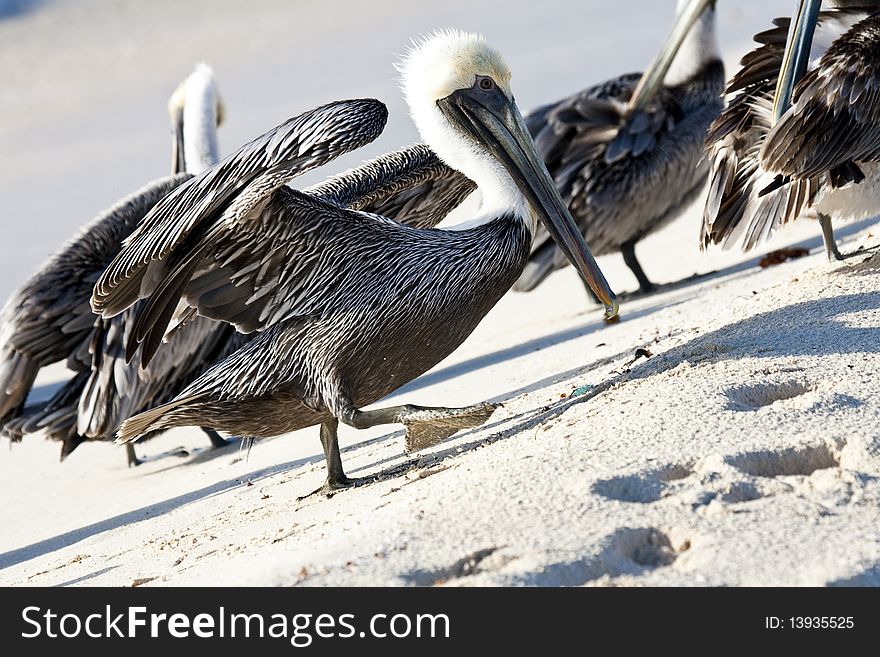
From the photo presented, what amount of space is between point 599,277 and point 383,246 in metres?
0.88

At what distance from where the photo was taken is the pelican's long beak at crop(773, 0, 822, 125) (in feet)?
17.7

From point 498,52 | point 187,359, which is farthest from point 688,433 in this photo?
point 187,359

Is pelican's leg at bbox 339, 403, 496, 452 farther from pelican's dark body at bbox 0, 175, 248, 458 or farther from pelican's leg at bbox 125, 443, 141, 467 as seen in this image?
pelican's leg at bbox 125, 443, 141, 467

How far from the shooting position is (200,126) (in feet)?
30.5

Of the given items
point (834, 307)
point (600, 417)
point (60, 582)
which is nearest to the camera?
point (600, 417)

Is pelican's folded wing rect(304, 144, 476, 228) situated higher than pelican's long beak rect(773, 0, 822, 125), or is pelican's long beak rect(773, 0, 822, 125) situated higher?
pelican's long beak rect(773, 0, 822, 125)

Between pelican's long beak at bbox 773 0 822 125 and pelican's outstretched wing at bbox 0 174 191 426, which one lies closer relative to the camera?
pelican's long beak at bbox 773 0 822 125

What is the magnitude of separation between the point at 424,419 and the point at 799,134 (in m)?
2.26

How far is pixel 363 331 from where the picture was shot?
4.45 meters

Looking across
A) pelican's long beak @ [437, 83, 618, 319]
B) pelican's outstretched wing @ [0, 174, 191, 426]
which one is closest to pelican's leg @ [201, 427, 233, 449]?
pelican's outstretched wing @ [0, 174, 191, 426]

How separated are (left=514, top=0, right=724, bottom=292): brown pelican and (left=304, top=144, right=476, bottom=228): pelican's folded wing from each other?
272 cm

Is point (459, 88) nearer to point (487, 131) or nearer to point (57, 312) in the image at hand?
point (487, 131)

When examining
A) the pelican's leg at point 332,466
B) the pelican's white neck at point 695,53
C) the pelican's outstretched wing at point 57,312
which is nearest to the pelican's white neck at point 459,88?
the pelican's leg at point 332,466
